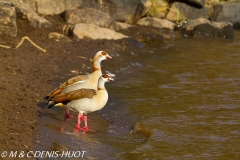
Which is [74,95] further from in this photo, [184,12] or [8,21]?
[184,12]

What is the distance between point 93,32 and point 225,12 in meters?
7.07

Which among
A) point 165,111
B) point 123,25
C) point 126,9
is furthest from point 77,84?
point 126,9

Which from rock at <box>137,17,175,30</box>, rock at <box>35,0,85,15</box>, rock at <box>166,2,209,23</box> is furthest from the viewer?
rock at <box>166,2,209,23</box>

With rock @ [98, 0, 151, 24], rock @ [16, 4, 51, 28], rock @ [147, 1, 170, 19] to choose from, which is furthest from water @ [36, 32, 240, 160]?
rock @ [147, 1, 170, 19]

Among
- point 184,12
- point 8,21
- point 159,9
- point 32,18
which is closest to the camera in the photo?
point 8,21

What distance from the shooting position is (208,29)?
1864 centimetres

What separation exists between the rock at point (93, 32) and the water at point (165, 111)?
0.72 metres

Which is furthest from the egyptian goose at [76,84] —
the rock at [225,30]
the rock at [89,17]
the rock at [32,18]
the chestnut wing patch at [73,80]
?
the rock at [225,30]

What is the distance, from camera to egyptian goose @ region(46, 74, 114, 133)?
26.4 ft

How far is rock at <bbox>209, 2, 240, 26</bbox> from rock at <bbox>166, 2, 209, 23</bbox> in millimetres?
327

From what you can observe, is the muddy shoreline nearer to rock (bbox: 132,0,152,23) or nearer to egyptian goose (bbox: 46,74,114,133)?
egyptian goose (bbox: 46,74,114,133)

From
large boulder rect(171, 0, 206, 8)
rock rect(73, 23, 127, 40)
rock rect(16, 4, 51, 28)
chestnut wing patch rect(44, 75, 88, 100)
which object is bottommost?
chestnut wing patch rect(44, 75, 88, 100)

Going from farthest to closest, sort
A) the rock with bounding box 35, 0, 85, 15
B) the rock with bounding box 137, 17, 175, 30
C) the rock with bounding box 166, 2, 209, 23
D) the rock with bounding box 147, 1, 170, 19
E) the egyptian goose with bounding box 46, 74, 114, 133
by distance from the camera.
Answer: the rock with bounding box 166, 2, 209, 23 → the rock with bounding box 147, 1, 170, 19 → the rock with bounding box 137, 17, 175, 30 → the rock with bounding box 35, 0, 85, 15 → the egyptian goose with bounding box 46, 74, 114, 133

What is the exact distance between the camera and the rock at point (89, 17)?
15.7 metres
